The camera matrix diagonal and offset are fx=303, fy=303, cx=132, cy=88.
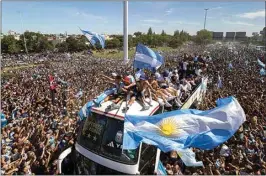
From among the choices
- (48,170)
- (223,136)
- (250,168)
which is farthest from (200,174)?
(48,170)

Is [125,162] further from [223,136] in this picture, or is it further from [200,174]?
[200,174]

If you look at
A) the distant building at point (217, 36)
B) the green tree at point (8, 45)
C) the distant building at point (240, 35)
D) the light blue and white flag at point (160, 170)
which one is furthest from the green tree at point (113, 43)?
the light blue and white flag at point (160, 170)

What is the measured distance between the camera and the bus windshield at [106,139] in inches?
232

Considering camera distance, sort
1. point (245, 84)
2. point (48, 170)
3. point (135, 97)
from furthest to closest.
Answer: point (245, 84), point (48, 170), point (135, 97)

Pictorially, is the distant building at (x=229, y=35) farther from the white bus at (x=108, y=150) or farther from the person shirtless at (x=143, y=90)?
Answer: the white bus at (x=108, y=150)

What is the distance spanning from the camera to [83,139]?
641 cm

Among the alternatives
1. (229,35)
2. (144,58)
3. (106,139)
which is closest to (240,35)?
(229,35)

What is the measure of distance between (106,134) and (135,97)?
1.44 metres

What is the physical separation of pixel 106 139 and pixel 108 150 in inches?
8.7

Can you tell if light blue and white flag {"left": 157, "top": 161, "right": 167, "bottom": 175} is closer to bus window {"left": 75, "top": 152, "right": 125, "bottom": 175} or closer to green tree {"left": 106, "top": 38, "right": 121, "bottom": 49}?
bus window {"left": 75, "top": 152, "right": 125, "bottom": 175}

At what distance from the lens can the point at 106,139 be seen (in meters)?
6.05

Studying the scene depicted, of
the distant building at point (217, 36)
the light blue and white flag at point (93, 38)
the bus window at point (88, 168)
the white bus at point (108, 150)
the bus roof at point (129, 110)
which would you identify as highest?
the distant building at point (217, 36)

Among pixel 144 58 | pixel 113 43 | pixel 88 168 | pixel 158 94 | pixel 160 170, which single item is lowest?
pixel 160 170

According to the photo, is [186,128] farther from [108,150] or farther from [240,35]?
[240,35]
